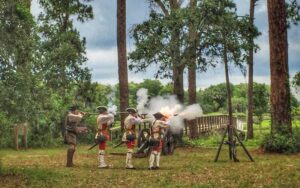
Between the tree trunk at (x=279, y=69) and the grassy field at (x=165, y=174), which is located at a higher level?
the tree trunk at (x=279, y=69)

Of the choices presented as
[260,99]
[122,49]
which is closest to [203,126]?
[260,99]

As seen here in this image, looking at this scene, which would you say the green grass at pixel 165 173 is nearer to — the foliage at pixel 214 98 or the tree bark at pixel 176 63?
the tree bark at pixel 176 63

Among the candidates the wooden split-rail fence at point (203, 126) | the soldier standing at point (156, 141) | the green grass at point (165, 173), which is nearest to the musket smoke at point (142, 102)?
the green grass at point (165, 173)

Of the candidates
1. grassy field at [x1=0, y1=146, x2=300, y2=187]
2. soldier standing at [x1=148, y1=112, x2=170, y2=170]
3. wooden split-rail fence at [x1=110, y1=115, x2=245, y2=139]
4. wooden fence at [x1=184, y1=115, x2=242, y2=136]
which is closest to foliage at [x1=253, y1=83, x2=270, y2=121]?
wooden split-rail fence at [x1=110, y1=115, x2=245, y2=139]

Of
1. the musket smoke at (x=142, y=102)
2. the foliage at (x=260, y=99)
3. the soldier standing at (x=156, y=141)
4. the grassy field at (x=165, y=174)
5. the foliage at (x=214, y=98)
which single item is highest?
the foliage at (x=214, y=98)

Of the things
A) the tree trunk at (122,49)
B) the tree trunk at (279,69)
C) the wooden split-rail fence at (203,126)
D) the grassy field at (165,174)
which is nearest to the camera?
Answer: the grassy field at (165,174)

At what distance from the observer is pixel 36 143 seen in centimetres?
3231

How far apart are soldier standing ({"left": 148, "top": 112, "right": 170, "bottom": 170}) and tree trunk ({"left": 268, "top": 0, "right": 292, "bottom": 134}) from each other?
26.1 ft

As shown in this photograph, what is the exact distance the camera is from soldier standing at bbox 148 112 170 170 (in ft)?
63.4

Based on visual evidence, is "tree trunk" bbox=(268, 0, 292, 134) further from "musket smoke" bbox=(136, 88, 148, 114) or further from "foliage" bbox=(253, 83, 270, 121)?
"foliage" bbox=(253, 83, 270, 121)

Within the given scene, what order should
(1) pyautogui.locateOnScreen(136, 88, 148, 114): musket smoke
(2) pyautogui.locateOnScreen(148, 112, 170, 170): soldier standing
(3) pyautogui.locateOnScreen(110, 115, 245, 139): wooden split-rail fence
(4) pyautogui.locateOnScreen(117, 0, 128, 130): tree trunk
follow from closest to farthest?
(2) pyautogui.locateOnScreen(148, 112, 170, 170): soldier standing < (1) pyautogui.locateOnScreen(136, 88, 148, 114): musket smoke < (4) pyautogui.locateOnScreen(117, 0, 128, 130): tree trunk < (3) pyautogui.locateOnScreen(110, 115, 245, 139): wooden split-rail fence

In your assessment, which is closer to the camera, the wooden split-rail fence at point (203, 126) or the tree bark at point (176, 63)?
the tree bark at point (176, 63)

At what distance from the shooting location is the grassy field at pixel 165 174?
1544 centimetres

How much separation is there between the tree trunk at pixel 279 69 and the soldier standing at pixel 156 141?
7947mm
